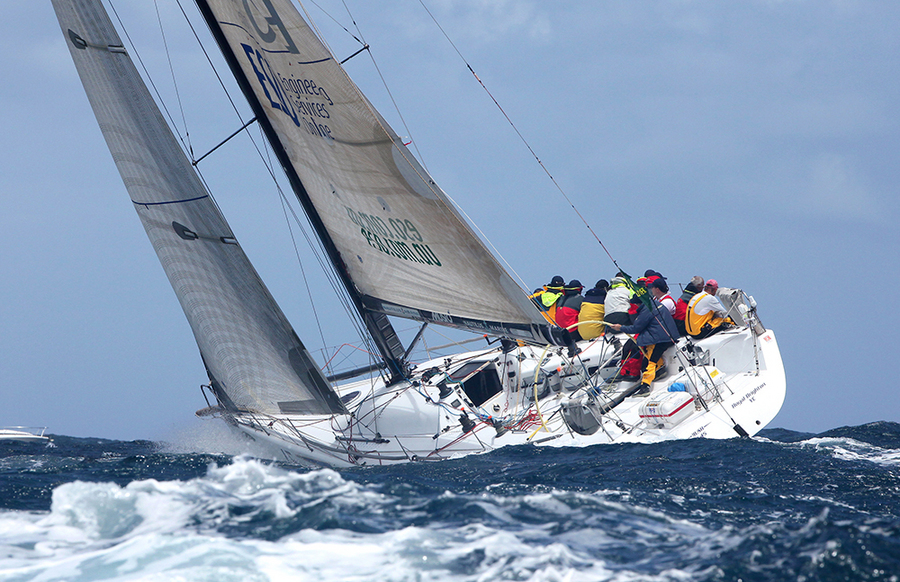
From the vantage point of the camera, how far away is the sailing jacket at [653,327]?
366 inches

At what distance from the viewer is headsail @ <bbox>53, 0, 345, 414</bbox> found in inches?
340

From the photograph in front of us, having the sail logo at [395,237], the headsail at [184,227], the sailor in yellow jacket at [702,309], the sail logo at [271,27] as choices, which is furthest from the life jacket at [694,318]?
the sail logo at [271,27]

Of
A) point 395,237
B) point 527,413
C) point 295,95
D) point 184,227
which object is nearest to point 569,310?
point 527,413

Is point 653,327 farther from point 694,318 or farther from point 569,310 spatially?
point 569,310

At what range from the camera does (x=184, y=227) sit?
8656 millimetres

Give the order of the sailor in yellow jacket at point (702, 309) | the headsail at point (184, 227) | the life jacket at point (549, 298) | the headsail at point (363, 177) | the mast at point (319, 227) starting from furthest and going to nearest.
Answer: the life jacket at point (549, 298) → the sailor in yellow jacket at point (702, 309) → the headsail at point (184, 227) → the mast at point (319, 227) → the headsail at point (363, 177)

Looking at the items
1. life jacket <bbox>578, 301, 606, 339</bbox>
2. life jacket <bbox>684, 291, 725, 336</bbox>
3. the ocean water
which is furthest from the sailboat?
life jacket <bbox>578, 301, 606, 339</bbox>

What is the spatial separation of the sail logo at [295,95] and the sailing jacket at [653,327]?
4259 mm

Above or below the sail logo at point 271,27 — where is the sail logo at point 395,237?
below

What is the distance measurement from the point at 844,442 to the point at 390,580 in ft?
22.3

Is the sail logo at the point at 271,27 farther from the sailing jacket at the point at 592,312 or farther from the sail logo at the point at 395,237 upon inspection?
the sailing jacket at the point at 592,312

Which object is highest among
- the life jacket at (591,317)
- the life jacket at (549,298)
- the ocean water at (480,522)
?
the life jacket at (549,298)

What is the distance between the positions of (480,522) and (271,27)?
5451mm

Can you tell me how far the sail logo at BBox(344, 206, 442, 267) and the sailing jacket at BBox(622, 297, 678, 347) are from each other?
2.84 metres
